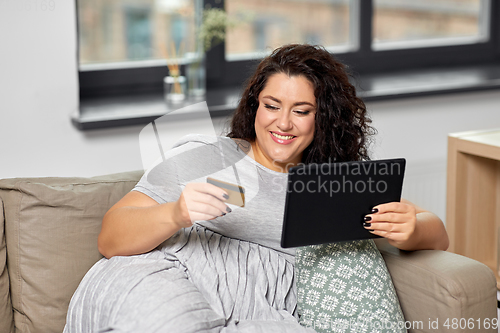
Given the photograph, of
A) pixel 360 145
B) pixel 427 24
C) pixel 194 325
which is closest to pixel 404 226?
pixel 360 145

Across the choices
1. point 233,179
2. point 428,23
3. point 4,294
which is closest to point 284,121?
point 233,179

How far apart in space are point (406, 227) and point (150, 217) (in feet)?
1.84

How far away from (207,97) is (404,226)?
109 cm

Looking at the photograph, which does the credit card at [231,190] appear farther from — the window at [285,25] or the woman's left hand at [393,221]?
the window at [285,25]

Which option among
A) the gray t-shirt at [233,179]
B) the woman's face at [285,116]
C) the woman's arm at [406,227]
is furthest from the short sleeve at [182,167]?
the woman's arm at [406,227]

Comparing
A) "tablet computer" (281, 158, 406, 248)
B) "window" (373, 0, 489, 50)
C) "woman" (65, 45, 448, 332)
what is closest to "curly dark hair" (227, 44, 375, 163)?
"woman" (65, 45, 448, 332)

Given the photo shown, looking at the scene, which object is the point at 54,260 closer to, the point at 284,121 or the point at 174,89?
the point at 284,121

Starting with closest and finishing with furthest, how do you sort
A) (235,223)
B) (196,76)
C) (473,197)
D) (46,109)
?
(235,223) < (46,109) < (473,197) < (196,76)

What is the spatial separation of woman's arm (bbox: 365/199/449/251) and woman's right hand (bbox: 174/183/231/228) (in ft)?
1.06

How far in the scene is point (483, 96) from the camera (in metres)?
2.42

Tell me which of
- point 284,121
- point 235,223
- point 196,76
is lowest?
point 235,223

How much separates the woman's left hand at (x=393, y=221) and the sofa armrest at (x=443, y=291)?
0.26ft

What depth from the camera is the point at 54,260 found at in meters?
1.33

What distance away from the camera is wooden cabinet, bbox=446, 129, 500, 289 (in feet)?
6.28
